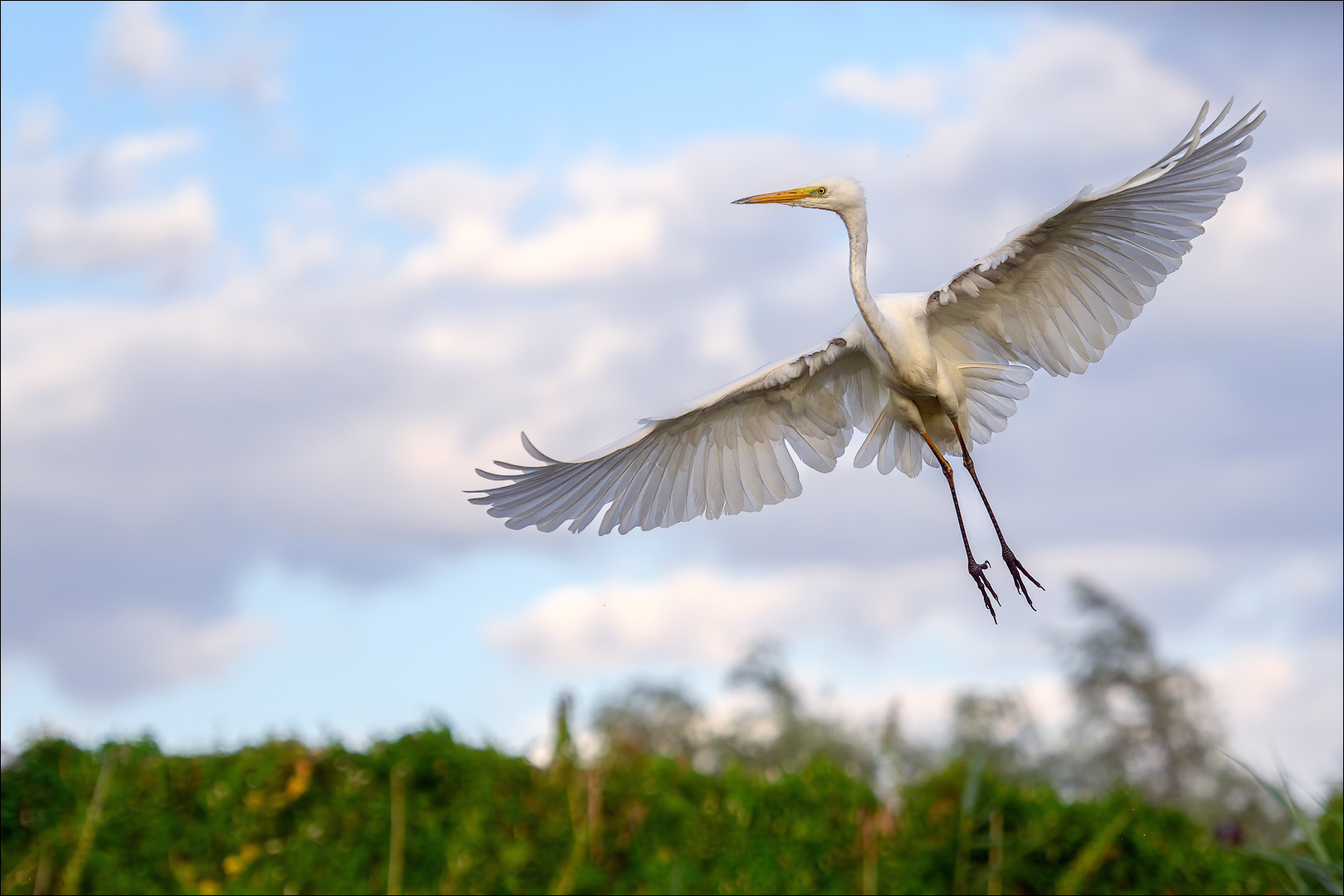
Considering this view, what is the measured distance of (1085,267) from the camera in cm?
422

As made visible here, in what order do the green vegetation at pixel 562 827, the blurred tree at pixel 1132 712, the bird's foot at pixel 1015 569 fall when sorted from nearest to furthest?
the bird's foot at pixel 1015 569, the green vegetation at pixel 562 827, the blurred tree at pixel 1132 712

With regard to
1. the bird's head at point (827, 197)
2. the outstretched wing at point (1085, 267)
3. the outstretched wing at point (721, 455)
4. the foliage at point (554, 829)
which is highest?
the bird's head at point (827, 197)

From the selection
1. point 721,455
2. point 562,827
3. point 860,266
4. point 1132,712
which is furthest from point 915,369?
point 1132,712

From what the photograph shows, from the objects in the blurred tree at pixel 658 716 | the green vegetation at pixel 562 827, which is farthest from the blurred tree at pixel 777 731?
the green vegetation at pixel 562 827

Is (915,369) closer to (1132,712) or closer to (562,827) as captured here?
(562,827)

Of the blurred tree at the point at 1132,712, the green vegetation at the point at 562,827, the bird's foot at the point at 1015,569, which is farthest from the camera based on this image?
the blurred tree at the point at 1132,712

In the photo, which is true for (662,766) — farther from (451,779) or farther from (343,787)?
(343,787)

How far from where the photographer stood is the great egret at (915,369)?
394 cm

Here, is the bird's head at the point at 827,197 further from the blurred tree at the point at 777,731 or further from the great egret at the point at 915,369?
the blurred tree at the point at 777,731

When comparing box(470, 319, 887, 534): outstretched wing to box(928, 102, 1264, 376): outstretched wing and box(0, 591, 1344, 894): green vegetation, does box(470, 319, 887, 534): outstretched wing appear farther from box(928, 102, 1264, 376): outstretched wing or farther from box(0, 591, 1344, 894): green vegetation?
box(0, 591, 1344, 894): green vegetation

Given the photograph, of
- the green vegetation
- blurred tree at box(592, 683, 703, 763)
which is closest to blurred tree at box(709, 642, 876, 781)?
blurred tree at box(592, 683, 703, 763)

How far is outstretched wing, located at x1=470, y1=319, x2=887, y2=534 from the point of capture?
14.9ft

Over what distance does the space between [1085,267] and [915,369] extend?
0.72 meters

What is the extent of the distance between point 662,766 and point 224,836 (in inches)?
83.0
